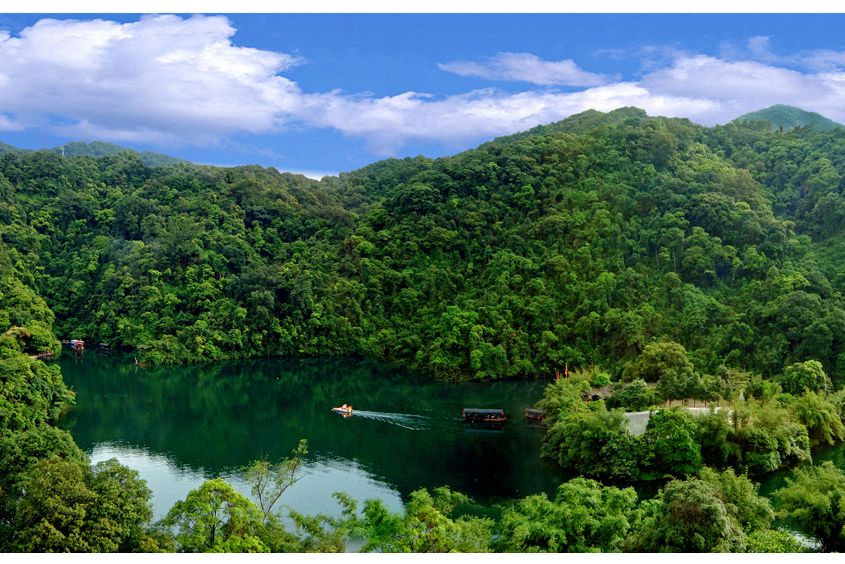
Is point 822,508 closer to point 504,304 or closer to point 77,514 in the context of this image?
point 77,514

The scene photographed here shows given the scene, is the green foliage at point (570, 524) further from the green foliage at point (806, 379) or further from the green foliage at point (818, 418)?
the green foliage at point (806, 379)


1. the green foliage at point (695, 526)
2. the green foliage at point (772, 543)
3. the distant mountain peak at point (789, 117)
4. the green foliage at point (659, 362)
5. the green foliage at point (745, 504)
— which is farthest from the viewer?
the distant mountain peak at point (789, 117)

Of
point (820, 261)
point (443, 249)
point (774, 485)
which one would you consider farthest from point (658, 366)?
point (443, 249)

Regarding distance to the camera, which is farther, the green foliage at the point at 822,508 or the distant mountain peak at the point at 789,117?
the distant mountain peak at the point at 789,117

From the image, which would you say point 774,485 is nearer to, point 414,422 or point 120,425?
point 414,422

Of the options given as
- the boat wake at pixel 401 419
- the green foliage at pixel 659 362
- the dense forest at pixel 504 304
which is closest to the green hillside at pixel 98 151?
the dense forest at pixel 504 304

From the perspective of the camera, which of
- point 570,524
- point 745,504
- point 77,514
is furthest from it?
point 745,504

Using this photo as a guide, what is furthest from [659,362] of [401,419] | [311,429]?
[311,429]
